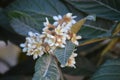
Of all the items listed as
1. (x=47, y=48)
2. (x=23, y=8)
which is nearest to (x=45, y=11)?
(x=23, y=8)

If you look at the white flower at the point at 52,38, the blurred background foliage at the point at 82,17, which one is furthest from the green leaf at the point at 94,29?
the white flower at the point at 52,38

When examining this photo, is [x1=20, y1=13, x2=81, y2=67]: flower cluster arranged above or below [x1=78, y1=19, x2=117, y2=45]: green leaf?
above

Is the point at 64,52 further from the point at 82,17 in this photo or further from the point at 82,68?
→ the point at 82,68

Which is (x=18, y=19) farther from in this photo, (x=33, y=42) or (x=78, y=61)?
(x=78, y=61)

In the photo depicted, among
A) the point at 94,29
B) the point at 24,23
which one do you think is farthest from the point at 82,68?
the point at 24,23

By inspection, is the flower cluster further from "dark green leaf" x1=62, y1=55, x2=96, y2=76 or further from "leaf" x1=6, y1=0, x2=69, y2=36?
"dark green leaf" x1=62, y1=55, x2=96, y2=76

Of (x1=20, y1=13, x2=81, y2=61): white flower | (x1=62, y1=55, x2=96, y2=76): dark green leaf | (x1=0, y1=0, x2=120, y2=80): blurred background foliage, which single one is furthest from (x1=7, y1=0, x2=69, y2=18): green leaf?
(x1=62, y1=55, x2=96, y2=76): dark green leaf

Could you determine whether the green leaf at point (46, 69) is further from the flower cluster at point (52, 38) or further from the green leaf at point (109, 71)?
the green leaf at point (109, 71)
